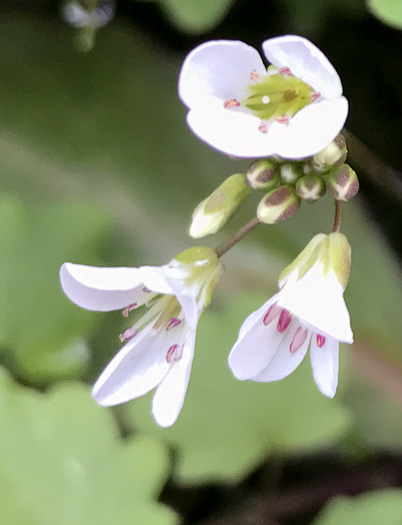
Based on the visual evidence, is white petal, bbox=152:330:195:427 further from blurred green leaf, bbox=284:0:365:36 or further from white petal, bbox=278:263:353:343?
blurred green leaf, bbox=284:0:365:36

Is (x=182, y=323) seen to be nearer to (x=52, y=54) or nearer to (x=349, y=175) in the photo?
(x=349, y=175)

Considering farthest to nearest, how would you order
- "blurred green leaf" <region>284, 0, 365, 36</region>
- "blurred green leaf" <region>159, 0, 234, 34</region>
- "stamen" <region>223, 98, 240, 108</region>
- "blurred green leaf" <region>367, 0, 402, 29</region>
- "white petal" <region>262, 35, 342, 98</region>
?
"blurred green leaf" <region>284, 0, 365, 36</region> < "blurred green leaf" <region>159, 0, 234, 34</region> < "blurred green leaf" <region>367, 0, 402, 29</region> < "stamen" <region>223, 98, 240, 108</region> < "white petal" <region>262, 35, 342, 98</region>

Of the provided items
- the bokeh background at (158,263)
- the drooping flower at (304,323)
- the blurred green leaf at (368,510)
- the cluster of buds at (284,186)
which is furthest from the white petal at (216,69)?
the blurred green leaf at (368,510)

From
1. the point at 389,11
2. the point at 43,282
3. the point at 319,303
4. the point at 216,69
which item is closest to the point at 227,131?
the point at 216,69

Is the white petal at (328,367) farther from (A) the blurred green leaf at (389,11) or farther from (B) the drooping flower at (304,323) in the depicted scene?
(A) the blurred green leaf at (389,11)

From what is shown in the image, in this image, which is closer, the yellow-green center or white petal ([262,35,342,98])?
white petal ([262,35,342,98])

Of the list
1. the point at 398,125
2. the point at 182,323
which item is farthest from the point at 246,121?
the point at 398,125

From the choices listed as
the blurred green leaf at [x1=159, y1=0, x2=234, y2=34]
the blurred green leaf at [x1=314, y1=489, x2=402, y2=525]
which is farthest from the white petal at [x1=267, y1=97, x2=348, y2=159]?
the blurred green leaf at [x1=314, y1=489, x2=402, y2=525]
